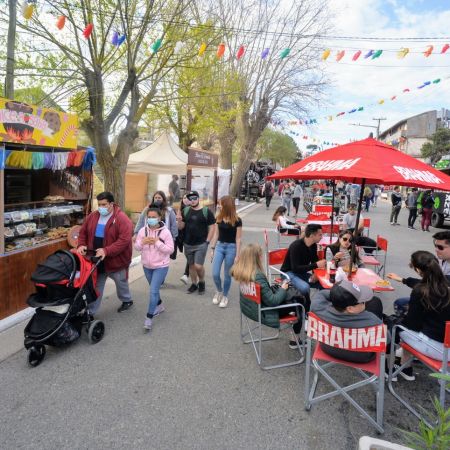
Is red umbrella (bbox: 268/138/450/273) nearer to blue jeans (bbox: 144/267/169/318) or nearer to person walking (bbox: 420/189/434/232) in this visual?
blue jeans (bbox: 144/267/169/318)

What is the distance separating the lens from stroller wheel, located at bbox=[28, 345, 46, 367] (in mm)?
3484

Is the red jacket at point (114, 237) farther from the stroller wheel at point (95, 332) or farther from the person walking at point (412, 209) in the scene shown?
the person walking at point (412, 209)

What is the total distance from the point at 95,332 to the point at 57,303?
0.67 metres

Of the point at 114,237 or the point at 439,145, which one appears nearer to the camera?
the point at 114,237

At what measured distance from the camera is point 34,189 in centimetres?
624

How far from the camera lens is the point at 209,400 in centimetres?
307

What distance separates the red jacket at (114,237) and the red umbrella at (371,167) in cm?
218

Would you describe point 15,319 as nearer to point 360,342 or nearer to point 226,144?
point 360,342

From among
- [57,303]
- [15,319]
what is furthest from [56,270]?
[15,319]

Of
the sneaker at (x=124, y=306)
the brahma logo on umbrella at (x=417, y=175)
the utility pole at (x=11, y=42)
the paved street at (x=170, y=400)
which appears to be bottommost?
the paved street at (x=170, y=400)

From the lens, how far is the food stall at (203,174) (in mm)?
11508

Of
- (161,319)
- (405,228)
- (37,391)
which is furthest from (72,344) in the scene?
(405,228)

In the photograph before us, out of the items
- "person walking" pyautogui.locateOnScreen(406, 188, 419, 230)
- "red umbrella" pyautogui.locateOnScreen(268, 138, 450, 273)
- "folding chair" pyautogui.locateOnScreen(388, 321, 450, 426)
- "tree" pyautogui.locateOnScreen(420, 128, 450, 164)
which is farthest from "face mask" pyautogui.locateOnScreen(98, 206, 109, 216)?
"tree" pyautogui.locateOnScreen(420, 128, 450, 164)

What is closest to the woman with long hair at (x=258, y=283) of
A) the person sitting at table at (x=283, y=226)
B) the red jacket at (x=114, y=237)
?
the red jacket at (x=114, y=237)
